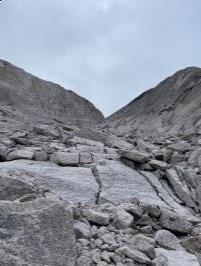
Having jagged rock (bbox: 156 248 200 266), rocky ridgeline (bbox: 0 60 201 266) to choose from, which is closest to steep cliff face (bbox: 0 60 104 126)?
rocky ridgeline (bbox: 0 60 201 266)

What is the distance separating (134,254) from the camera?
798 cm

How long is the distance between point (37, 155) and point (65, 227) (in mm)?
6825

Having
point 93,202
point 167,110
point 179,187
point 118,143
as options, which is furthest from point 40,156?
point 167,110

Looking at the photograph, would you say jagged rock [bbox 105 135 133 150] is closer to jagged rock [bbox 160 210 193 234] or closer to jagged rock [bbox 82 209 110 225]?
jagged rock [bbox 160 210 193 234]

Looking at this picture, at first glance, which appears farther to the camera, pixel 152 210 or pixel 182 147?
pixel 182 147

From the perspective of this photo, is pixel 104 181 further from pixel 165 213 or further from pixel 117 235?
pixel 117 235

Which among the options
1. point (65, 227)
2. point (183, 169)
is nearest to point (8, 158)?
point (183, 169)

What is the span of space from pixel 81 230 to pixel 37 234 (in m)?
1.25

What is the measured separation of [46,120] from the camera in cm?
2444

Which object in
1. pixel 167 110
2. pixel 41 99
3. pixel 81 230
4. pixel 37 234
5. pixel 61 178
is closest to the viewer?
pixel 37 234

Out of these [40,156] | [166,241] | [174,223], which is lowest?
[166,241]

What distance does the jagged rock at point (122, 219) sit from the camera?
9.42 meters

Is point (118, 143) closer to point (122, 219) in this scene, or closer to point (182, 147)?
point (182, 147)

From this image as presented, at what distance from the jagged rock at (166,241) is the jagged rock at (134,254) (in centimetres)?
99
